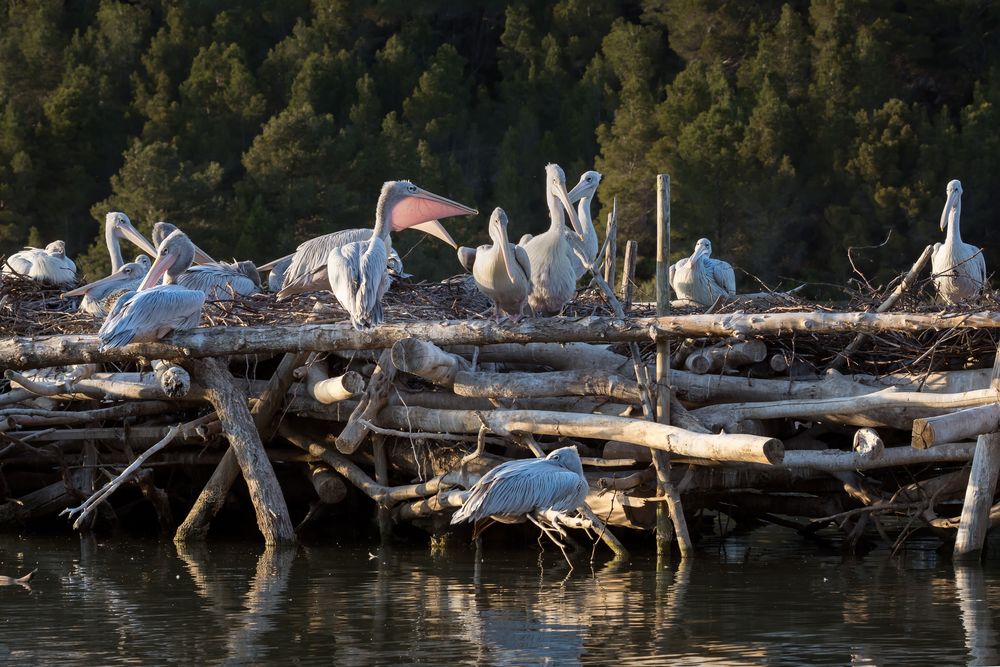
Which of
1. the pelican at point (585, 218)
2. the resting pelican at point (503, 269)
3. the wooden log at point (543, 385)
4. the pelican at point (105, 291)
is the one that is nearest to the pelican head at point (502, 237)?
the resting pelican at point (503, 269)

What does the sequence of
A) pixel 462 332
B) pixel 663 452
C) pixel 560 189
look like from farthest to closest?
pixel 560 189, pixel 663 452, pixel 462 332

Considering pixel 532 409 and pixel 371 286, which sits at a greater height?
pixel 371 286

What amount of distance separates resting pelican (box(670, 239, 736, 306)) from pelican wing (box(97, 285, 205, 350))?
5757 millimetres

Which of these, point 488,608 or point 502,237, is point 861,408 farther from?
point 488,608

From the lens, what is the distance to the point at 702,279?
13805 millimetres

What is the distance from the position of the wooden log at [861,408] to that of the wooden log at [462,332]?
0.85 metres

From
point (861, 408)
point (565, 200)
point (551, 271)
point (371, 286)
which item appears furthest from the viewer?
point (565, 200)

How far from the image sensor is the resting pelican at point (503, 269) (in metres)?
9.30

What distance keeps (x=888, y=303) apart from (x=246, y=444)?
175 inches

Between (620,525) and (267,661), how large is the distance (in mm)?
3920

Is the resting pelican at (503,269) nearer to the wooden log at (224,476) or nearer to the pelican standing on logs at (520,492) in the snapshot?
the pelican standing on logs at (520,492)

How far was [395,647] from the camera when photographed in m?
7.06

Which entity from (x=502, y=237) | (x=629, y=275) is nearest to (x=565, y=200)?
(x=629, y=275)

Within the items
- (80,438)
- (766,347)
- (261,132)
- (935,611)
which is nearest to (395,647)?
(935,611)
